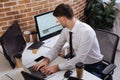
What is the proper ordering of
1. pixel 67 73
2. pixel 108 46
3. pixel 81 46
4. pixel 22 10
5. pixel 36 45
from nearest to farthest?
pixel 67 73
pixel 81 46
pixel 108 46
pixel 36 45
pixel 22 10

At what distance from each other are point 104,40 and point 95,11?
142cm

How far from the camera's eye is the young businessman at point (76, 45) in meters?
1.96

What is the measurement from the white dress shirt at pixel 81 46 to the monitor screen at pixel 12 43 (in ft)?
1.15

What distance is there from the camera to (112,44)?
2.23 metres

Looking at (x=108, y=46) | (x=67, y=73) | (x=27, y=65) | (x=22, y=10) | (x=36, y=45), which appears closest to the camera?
(x=67, y=73)

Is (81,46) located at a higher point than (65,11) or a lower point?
lower

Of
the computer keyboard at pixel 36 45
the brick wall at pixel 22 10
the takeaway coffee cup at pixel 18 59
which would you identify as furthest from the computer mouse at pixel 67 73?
the brick wall at pixel 22 10

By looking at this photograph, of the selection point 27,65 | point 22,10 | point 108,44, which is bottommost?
point 27,65

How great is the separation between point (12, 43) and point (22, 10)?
703mm

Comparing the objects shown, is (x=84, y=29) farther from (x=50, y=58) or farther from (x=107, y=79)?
(x=107, y=79)

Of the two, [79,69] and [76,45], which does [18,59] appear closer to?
[79,69]

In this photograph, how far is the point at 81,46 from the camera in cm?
198

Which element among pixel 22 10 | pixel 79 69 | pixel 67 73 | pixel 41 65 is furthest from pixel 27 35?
pixel 79 69

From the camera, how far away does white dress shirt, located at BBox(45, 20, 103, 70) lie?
1975 millimetres
